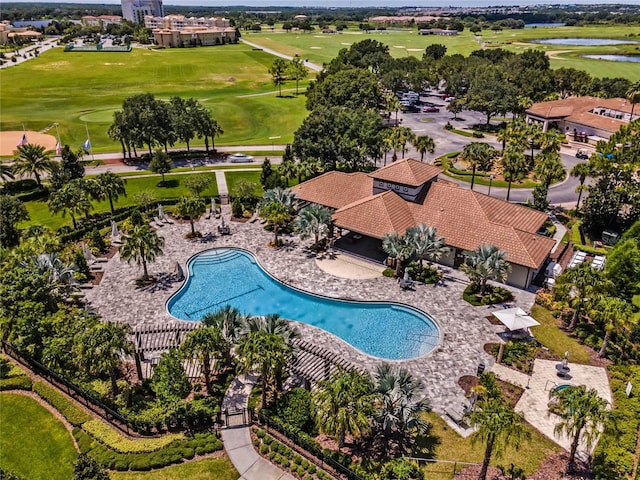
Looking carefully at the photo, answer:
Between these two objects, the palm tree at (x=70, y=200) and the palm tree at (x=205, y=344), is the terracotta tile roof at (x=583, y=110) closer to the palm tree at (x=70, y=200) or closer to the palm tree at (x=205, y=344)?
the palm tree at (x=70, y=200)

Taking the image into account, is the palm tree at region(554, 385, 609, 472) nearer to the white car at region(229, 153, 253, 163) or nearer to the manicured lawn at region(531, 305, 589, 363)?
the manicured lawn at region(531, 305, 589, 363)

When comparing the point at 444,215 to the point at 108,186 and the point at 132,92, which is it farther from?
the point at 132,92

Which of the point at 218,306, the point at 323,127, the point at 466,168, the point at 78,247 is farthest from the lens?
the point at 466,168

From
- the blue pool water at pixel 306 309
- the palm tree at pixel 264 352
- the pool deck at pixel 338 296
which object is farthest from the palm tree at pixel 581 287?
the palm tree at pixel 264 352

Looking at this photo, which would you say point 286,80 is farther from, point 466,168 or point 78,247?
point 78,247

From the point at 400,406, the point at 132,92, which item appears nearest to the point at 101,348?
the point at 400,406

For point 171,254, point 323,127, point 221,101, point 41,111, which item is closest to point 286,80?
point 221,101

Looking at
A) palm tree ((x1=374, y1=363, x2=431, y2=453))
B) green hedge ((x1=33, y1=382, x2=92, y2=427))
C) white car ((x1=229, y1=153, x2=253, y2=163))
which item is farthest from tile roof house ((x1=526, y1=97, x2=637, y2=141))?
green hedge ((x1=33, y1=382, x2=92, y2=427))
